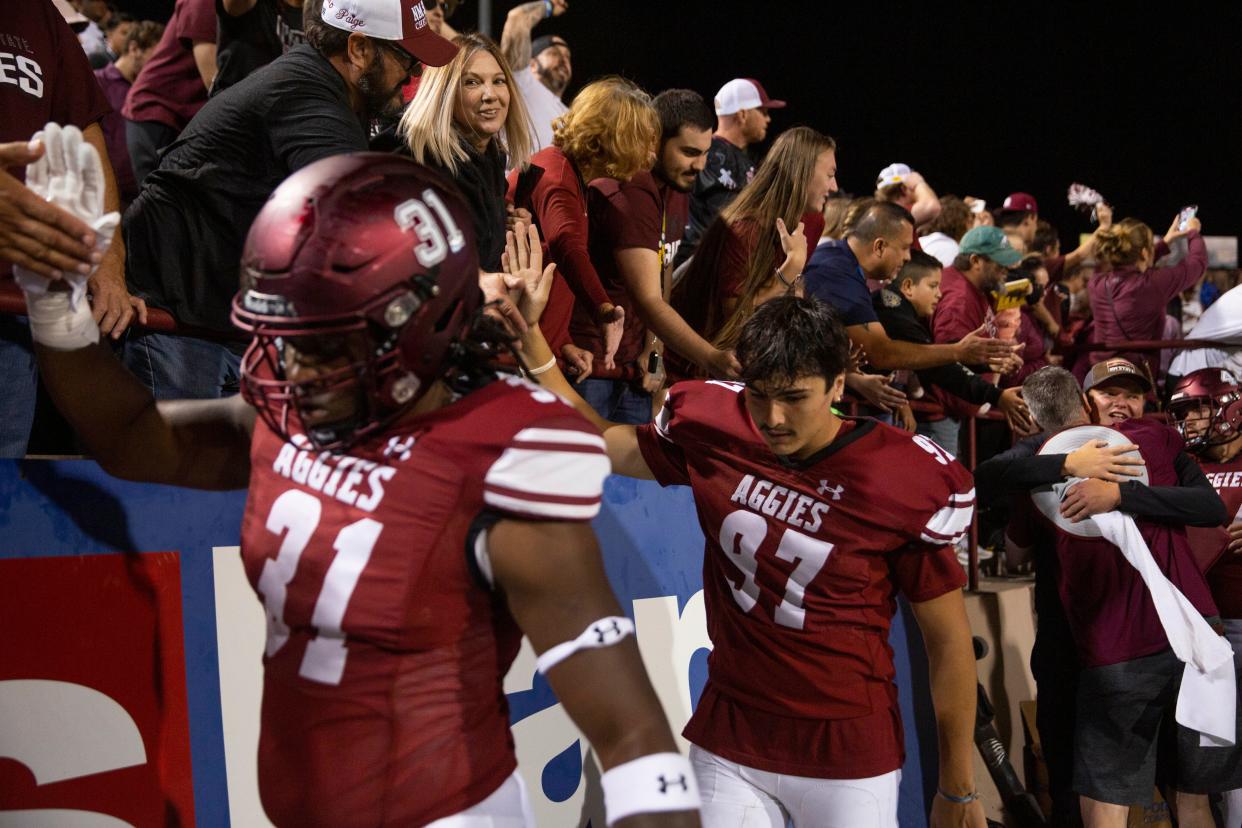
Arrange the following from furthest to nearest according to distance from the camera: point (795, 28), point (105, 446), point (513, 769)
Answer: point (795, 28)
point (105, 446)
point (513, 769)

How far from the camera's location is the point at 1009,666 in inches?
221

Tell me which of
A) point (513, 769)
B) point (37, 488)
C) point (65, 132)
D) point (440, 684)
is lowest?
point (37, 488)

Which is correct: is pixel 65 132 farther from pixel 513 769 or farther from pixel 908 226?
pixel 908 226

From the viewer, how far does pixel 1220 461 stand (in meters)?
5.81

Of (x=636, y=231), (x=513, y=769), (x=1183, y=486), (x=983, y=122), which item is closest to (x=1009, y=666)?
(x=1183, y=486)

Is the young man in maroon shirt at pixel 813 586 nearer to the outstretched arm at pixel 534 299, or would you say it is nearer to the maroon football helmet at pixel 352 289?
the outstretched arm at pixel 534 299

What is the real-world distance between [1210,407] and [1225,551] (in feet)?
2.24

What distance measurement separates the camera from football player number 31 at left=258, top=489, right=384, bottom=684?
6.06 ft

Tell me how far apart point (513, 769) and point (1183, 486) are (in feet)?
12.9

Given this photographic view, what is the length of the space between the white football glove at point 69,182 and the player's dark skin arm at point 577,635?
33.7 inches

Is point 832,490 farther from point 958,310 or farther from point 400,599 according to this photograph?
point 958,310

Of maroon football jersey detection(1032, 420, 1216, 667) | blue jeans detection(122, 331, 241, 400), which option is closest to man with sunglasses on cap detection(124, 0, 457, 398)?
blue jeans detection(122, 331, 241, 400)

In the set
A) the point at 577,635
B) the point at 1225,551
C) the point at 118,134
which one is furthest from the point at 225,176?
the point at 1225,551

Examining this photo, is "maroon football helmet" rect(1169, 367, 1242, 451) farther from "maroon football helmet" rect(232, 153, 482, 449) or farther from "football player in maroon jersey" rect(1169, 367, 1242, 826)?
"maroon football helmet" rect(232, 153, 482, 449)
